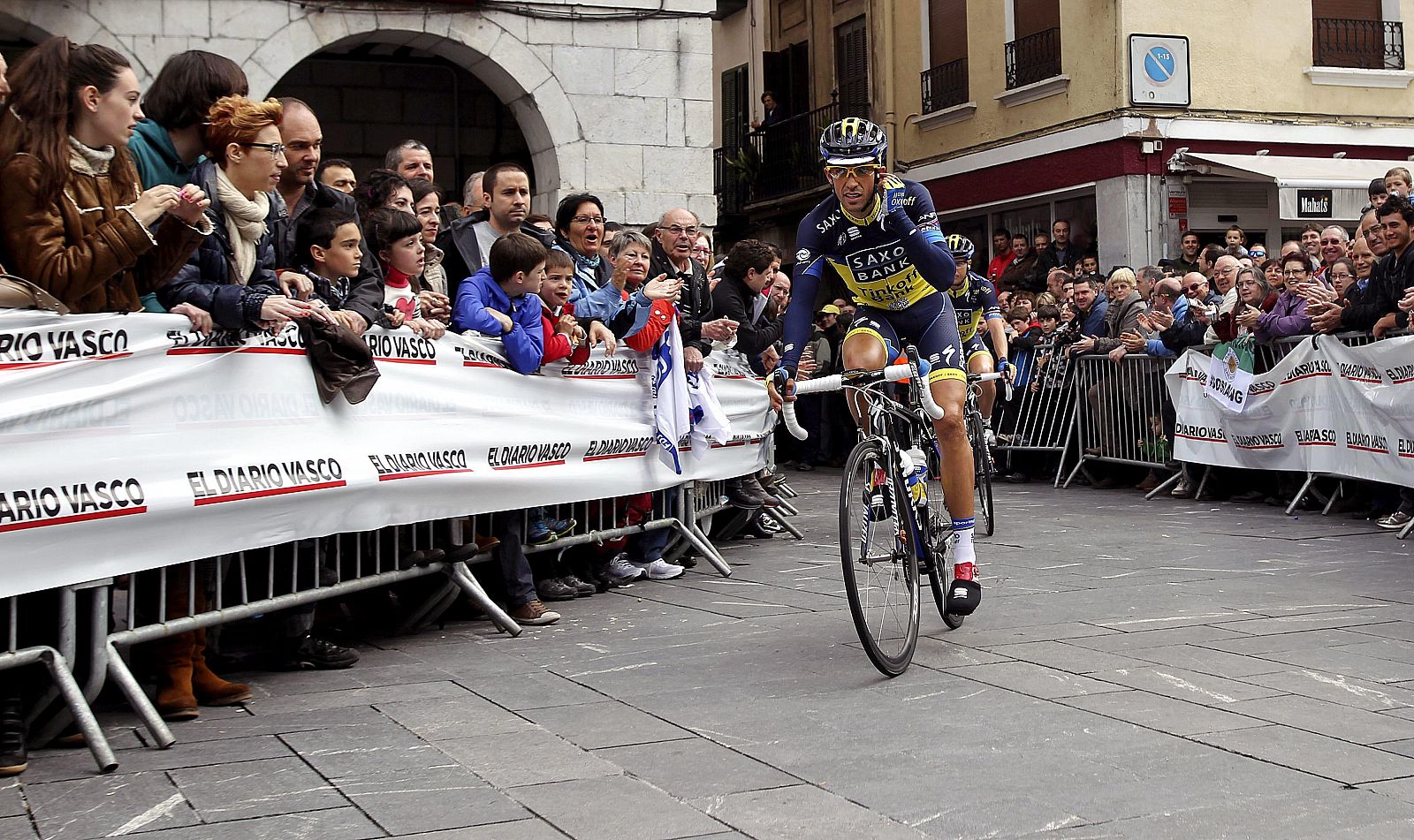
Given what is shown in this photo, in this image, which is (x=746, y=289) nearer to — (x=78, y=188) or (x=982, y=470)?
(x=982, y=470)

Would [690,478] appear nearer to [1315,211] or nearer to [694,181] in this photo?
[694,181]

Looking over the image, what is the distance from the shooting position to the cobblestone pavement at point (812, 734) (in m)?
4.01

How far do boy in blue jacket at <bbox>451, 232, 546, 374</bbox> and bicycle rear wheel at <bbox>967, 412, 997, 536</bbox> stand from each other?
3.92 metres

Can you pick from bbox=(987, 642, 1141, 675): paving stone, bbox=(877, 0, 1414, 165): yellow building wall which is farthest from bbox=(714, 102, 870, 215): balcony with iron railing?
bbox=(987, 642, 1141, 675): paving stone

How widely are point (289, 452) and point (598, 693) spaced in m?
1.50

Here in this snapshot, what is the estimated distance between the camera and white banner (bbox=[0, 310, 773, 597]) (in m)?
4.82

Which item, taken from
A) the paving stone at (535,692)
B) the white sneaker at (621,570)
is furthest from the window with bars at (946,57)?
the paving stone at (535,692)

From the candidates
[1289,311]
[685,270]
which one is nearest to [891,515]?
[685,270]

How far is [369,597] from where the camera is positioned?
740 cm

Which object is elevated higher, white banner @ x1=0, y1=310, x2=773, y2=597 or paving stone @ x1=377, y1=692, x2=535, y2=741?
white banner @ x1=0, y1=310, x2=773, y2=597

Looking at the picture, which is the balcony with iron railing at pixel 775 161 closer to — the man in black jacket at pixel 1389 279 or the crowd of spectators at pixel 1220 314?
the crowd of spectators at pixel 1220 314

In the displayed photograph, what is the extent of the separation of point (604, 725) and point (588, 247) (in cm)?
484

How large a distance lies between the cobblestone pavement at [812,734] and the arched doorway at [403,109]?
12.3 metres

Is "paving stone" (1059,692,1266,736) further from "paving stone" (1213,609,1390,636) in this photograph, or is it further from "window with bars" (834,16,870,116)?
"window with bars" (834,16,870,116)
